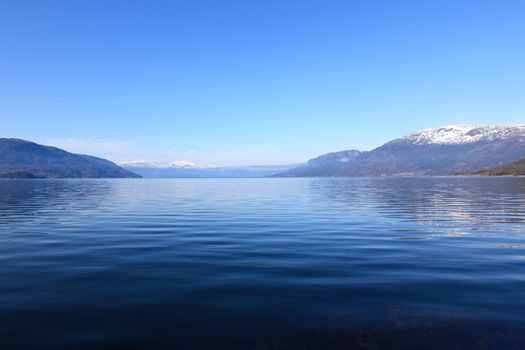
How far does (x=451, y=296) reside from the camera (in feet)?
40.2

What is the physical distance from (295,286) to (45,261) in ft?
46.2

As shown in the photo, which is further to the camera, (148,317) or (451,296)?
(451,296)

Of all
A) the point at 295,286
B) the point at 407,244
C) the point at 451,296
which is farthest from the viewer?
the point at 407,244

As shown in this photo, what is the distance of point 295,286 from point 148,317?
235 inches

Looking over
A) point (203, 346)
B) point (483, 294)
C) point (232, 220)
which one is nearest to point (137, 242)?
point (232, 220)

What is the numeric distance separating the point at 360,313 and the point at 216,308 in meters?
4.88

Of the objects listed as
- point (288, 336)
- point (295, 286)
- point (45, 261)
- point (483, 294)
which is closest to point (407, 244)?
point (483, 294)

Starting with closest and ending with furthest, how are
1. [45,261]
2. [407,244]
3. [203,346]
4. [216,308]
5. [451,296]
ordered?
1. [203,346]
2. [216,308]
3. [451,296]
4. [45,261]
5. [407,244]

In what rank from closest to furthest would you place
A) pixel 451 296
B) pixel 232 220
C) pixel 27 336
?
pixel 27 336, pixel 451 296, pixel 232 220

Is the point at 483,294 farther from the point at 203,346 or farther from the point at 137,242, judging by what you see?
the point at 137,242

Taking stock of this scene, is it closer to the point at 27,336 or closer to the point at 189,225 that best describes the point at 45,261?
the point at 27,336

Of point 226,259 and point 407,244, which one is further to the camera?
point 407,244

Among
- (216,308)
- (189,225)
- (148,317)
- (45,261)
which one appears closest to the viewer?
(148,317)

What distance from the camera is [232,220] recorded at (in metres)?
35.4
